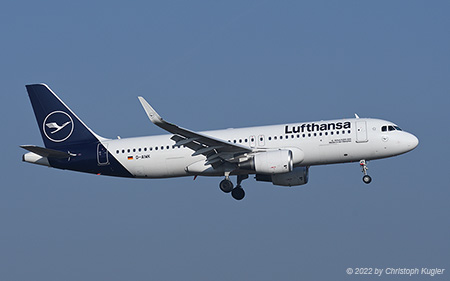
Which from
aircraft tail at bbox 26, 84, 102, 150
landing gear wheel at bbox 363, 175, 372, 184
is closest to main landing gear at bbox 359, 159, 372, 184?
landing gear wheel at bbox 363, 175, 372, 184

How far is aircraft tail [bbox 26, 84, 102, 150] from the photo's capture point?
58688 millimetres

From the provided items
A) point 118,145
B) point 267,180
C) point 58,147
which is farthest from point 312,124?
point 58,147

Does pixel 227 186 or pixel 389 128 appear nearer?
pixel 389 128

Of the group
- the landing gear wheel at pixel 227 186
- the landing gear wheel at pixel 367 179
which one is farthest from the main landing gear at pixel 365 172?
the landing gear wheel at pixel 227 186

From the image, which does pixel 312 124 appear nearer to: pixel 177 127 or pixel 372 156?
pixel 372 156

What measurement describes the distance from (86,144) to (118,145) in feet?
8.31

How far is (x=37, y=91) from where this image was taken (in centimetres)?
6062

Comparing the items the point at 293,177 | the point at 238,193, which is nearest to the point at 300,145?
the point at 293,177

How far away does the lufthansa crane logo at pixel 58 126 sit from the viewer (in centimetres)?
5897

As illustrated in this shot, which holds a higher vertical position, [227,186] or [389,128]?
[389,128]

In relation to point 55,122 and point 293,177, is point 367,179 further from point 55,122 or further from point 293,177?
point 55,122

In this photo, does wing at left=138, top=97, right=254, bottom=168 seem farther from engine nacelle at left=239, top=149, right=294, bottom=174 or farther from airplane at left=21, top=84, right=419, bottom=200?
engine nacelle at left=239, top=149, right=294, bottom=174

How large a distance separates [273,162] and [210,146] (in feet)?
13.8

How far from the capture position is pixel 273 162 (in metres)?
52.8
